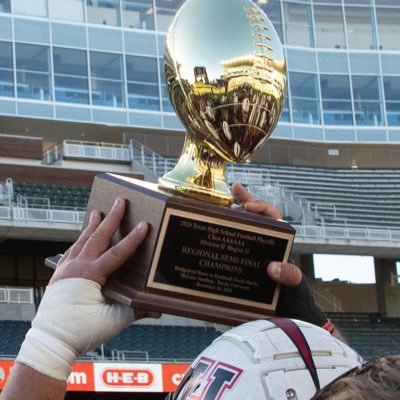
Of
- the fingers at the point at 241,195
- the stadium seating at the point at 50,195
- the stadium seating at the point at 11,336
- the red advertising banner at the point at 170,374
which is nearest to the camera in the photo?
the fingers at the point at 241,195

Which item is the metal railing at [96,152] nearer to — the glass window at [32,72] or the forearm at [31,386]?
the glass window at [32,72]

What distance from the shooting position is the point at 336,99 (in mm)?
26250

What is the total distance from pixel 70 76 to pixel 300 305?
2217 cm

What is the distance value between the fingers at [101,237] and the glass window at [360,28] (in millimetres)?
25552

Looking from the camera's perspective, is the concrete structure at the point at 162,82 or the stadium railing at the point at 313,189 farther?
the concrete structure at the point at 162,82

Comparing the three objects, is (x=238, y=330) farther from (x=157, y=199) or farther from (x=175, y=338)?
(x=175, y=338)

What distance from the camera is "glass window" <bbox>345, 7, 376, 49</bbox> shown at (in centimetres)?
2700

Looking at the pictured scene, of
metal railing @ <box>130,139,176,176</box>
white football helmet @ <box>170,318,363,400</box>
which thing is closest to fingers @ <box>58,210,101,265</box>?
white football helmet @ <box>170,318,363,400</box>

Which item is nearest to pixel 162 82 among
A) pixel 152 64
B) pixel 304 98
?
pixel 152 64

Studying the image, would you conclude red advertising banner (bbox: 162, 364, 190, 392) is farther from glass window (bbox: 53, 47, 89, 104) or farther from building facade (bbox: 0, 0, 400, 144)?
glass window (bbox: 53, 47, 89, 104)

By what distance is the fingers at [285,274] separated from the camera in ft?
6.72

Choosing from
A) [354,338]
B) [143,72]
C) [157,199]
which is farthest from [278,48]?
[143,72]

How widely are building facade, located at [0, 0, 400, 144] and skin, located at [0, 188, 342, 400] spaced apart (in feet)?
69.4

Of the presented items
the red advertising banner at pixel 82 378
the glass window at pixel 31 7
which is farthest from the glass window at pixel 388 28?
the red advertising banner at pixel 82 378
